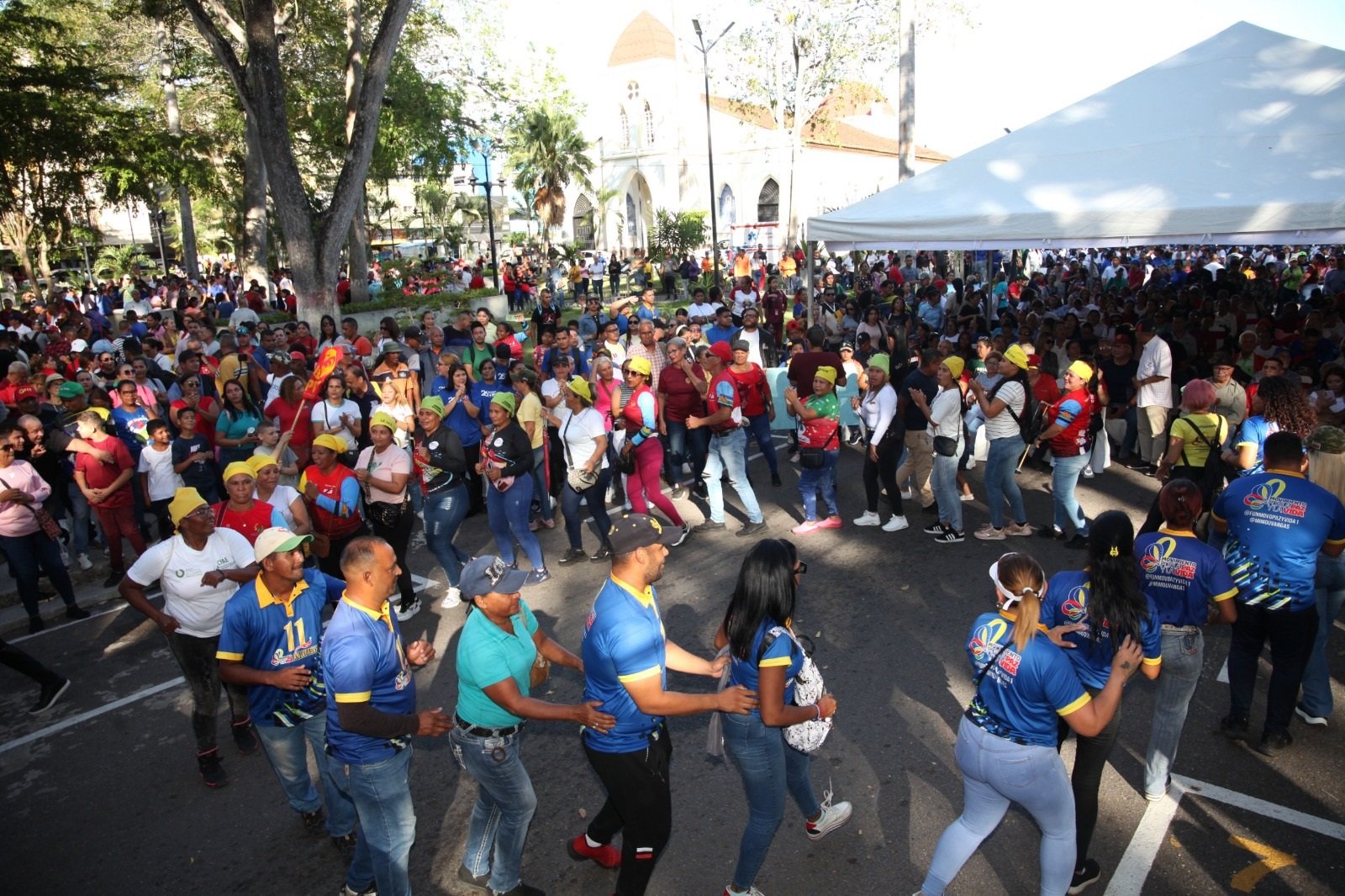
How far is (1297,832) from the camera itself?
3998 millimetres

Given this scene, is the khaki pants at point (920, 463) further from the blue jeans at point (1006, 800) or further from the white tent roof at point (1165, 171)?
the blue jeans at point (1006, 800)

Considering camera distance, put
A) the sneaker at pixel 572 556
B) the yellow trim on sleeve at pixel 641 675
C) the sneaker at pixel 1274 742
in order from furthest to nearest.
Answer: the sneaker at pixel 572 556
the sneaker at pixel 1274 742
the yellow trim on sleeve at pixel 641 675

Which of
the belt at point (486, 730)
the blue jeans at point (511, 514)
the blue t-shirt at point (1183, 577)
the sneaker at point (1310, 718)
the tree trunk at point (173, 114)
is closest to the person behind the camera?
the belt at point (486, 730)

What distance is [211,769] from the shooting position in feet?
16.0

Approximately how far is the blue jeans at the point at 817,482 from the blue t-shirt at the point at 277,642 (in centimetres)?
488

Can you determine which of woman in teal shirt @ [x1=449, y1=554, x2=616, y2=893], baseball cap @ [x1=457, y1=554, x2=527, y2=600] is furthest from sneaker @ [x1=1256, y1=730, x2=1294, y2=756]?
baseball cap @ [x1=457, y1=554, x2=527, y2=600]

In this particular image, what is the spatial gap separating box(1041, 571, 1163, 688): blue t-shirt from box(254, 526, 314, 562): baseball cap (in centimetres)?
A: 332

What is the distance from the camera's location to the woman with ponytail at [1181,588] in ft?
12.6

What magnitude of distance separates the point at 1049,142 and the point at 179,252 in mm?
52364

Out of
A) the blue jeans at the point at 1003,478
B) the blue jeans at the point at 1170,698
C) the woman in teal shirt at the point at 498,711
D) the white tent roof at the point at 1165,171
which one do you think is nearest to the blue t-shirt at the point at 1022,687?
the blue jeans at the point at 1170,698

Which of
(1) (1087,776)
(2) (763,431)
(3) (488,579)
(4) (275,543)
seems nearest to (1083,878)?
(1) (1087,776)

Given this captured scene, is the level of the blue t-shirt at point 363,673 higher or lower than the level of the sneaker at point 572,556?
higher

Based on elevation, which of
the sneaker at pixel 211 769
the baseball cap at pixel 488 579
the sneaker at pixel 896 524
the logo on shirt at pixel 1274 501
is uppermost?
the baseball cap at pixel 488 579

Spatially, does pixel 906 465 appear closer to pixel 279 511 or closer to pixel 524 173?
pixel 279 511
